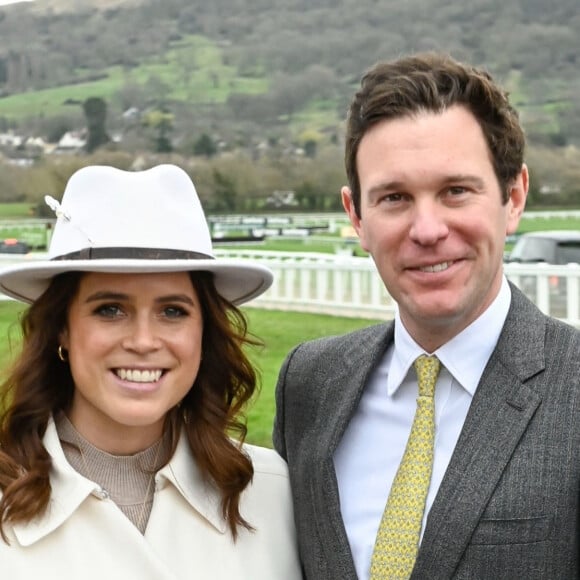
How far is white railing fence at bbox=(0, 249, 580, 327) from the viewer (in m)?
12.4

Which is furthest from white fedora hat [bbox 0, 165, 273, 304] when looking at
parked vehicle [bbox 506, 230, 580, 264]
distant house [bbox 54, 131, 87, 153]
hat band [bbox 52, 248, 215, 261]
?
distant house [bbox 54, 131, 87, 153]

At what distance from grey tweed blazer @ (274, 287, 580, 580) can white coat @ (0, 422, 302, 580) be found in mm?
106

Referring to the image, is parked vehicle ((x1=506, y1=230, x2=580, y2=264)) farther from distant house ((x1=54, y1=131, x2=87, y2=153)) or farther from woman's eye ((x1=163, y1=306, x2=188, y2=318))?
distant house ((x1=54, y1=131, x2=87, y2=153))

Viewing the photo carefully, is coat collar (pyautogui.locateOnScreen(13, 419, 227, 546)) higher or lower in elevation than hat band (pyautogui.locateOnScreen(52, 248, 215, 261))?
lower

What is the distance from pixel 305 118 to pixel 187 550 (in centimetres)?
6831

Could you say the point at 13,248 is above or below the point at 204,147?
above

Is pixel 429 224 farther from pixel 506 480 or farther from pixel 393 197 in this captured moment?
pixel 506 480

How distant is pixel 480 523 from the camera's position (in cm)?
237

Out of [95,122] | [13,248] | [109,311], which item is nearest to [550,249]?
[109,311]

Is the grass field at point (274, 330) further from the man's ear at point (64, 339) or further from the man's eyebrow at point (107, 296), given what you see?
the man's eyebrow at point (107, 296)

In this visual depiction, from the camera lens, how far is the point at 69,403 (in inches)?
110

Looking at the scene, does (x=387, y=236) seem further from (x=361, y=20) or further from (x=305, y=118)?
(x=361, y=20)

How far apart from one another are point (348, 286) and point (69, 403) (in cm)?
1357

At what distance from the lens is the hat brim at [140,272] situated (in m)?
2.52
